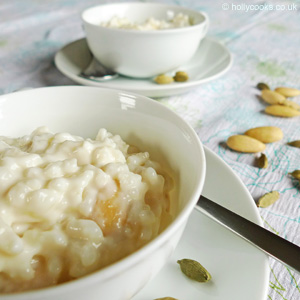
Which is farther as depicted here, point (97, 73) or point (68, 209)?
point (97, 73)

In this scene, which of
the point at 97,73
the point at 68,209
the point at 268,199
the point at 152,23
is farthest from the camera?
the point at 152,23

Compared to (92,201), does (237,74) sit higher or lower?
lower

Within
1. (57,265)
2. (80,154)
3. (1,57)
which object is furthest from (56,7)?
(57,265)

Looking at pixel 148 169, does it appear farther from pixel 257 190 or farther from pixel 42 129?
pixel 257 190

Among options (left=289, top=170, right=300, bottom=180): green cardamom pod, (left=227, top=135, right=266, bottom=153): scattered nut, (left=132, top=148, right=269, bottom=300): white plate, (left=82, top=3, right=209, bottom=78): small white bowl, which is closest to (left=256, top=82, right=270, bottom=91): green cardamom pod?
(left=82, top=3, right=209, bottom=78): small white bowl

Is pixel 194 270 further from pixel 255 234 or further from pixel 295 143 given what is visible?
pixel 295 143

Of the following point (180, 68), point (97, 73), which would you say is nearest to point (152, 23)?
point (180, 68)
